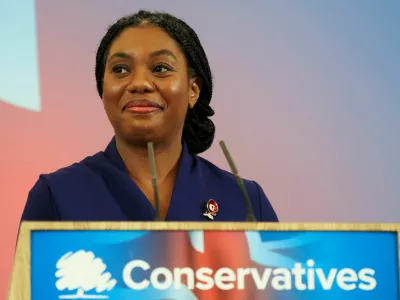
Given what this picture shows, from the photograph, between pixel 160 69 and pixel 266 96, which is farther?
A: pixel 266 96

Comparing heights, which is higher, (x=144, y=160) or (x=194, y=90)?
(x=194, y=90)

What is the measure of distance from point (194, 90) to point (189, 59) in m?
0.07

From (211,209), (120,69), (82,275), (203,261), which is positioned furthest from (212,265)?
(120,69)

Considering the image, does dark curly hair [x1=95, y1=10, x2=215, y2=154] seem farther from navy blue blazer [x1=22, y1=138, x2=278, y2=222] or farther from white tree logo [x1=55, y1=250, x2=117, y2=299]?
white tree logo [x1=55, y1=250, x2=117, y2=299]

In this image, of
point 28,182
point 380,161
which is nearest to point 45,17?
point 28,182

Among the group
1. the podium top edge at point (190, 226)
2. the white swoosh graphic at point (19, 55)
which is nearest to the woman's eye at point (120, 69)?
the podium top edge at point (190, 226)

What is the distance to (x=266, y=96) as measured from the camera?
7.70 ft

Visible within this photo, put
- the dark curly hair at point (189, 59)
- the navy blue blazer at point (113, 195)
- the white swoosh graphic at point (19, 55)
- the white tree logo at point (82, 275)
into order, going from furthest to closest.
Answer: the white swoosh graphic at point (19, 55)
the dark curly hair at point (189, 59)
the navy blue blazer at point (113, 195)
the white tree logo at point (82, 275)

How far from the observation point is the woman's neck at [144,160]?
56.6 inches

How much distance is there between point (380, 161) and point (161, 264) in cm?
150

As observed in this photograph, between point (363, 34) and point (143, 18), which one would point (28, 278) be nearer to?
point (143, 18)

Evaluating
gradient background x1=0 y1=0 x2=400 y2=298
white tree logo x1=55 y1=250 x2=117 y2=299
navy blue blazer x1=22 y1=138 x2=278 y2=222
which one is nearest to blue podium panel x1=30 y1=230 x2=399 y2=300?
white tree logo x1=55 y1=250 x2=117 y2=299

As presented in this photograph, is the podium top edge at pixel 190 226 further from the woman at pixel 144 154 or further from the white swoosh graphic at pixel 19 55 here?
the white swoosh graphic at pixel 19 55

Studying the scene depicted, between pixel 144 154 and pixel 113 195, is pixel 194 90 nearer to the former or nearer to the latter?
pixel 144 154
